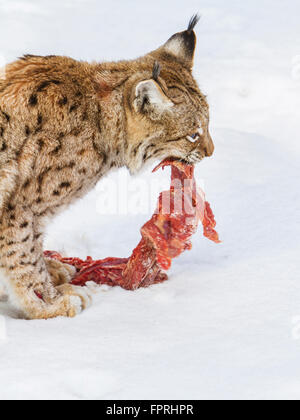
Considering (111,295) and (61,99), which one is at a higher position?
(61,99)

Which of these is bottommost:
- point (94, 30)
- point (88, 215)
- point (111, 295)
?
point (111, 295)

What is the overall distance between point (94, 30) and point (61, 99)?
6.42 m

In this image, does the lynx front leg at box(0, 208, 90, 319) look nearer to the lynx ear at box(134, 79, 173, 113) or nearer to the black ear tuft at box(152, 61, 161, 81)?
the lynx ear at box(134, 79, 173, 113)

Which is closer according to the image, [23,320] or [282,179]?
[23,320]

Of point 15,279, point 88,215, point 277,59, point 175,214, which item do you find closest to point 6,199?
point 15,279

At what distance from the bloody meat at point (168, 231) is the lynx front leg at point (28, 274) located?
28cm

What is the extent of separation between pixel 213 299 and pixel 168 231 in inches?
19.2

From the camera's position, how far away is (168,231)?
131 inches

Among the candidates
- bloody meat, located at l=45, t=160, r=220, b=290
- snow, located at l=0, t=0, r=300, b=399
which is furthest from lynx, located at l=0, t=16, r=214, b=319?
snow, located at l=0, t=0, r=300, b=399

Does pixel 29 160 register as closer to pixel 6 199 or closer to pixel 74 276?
pixel 6 199

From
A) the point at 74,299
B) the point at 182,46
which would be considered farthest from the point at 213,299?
the point at 182,46

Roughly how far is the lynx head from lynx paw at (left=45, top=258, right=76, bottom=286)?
2.34 ft

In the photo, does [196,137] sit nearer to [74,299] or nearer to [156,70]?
[156,70]

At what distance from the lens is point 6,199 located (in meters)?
2.93
